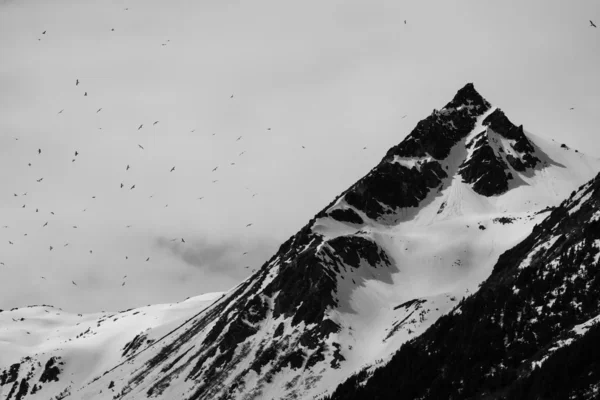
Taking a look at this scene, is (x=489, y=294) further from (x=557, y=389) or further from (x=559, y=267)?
(x=557, y=389)

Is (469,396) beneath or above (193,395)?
beneath

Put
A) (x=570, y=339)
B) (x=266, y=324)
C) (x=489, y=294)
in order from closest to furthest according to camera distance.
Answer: (x=570, y=339) < (x=489, y=294) < (x=266, y=324)

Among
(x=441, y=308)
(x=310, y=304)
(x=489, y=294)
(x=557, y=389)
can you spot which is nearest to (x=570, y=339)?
(x=557, y=389)

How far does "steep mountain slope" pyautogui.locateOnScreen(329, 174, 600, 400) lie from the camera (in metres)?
85.1

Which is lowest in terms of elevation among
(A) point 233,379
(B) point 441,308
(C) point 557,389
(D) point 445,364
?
(C) point 557,389

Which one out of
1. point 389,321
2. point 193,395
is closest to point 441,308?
point 389,321

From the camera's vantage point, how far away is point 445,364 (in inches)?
4547

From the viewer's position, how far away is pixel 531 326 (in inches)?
4205

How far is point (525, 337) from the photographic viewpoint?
104 m

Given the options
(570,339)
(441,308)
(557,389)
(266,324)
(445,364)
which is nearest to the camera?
(557,389)

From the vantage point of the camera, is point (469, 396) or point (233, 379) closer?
point (469, 396)

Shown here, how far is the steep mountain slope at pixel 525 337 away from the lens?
85.1 meters

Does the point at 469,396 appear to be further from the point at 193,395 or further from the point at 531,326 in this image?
the point at 193,395

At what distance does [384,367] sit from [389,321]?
1967 inches
